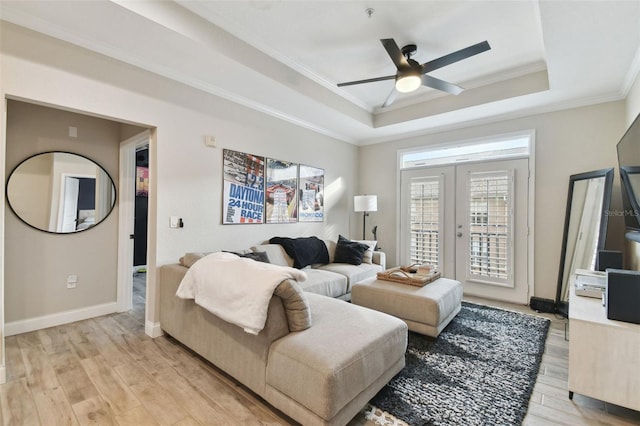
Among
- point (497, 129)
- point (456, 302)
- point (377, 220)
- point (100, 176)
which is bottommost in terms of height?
point (456, 302)

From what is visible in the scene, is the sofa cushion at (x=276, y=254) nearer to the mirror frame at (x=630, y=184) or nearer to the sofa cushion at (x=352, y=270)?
the sofa cushion at (x=352, y=270)

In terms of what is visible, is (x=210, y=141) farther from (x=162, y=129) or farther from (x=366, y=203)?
(x=366, y=203)

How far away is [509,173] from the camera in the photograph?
12.8 feet

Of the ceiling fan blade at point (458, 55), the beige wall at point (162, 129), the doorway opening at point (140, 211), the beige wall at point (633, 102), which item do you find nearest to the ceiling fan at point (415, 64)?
the ceiling fan blade at point (458, 55)

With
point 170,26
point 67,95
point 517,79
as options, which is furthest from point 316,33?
point 517,79

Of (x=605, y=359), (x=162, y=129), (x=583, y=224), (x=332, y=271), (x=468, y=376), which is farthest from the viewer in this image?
(x=332, y=271)

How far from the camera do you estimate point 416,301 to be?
106 inches

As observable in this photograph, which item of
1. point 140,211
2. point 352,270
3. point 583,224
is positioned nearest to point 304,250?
point 352,270

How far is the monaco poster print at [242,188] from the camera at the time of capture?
3.38m

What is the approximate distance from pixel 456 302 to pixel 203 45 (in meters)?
3.52

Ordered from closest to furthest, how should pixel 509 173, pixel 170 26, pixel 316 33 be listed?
pixel 170 26 < pixel 316 33 < pixel 509 173

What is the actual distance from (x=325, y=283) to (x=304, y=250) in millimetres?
744

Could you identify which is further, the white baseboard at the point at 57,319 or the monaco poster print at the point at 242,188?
the monaco poster print at the point at 242,188

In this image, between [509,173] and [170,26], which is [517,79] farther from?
[170,26]
